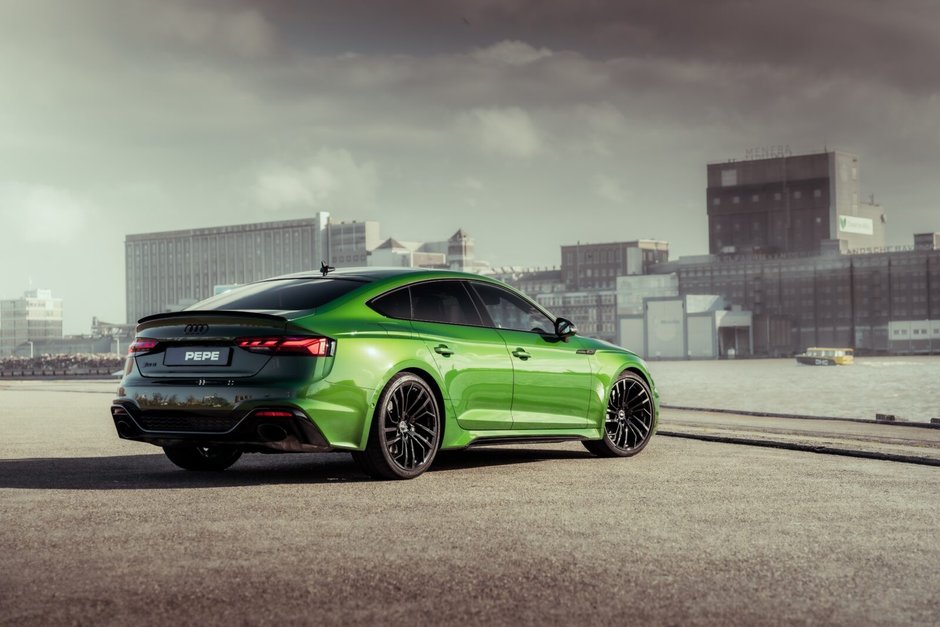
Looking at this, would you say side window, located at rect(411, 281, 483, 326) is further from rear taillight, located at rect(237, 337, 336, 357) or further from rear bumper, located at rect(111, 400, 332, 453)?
rear bumper, located at rect(111, 400, 332, 453)

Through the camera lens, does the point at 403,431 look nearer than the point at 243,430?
No

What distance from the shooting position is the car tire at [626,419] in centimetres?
1074

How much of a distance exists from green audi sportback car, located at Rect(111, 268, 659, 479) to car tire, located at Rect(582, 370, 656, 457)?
1.47 ft

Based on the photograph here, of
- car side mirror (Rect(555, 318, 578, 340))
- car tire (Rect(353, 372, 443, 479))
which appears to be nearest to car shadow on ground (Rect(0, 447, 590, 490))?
car tire (Rect(353, 372, 443, 479))

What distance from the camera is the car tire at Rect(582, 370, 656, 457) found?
423 inches

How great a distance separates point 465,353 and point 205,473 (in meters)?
2.15

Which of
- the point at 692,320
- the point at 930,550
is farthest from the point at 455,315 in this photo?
the point at 692,320

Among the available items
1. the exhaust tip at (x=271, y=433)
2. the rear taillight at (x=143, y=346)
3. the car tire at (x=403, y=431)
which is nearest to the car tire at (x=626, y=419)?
the car tire at (x=403, y=431)

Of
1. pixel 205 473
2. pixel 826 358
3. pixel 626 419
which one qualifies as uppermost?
pixel 626 419

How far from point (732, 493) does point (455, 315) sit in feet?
8.35

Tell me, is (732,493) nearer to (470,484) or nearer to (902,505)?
(902,505)

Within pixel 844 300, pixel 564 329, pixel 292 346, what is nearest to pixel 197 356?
pixel 292 346

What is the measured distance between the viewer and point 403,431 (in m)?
8.72

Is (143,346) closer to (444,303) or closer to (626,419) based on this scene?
(444,303)
